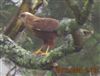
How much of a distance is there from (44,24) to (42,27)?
1 cm

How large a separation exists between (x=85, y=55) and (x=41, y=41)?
15 centimetres

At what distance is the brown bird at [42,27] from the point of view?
0.74m

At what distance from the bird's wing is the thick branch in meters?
0.07

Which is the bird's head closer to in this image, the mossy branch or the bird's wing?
the bird's wing

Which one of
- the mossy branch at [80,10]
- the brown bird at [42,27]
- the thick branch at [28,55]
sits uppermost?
the mossy branch at [80,10]

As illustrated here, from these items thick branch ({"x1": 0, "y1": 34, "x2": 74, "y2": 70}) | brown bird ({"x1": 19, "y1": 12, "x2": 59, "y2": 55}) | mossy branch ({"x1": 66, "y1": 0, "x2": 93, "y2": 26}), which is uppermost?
mossy branch ({"x1": 66, "y1": 0, "x2": 93, "y2": 26})

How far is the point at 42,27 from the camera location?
2.48 ft

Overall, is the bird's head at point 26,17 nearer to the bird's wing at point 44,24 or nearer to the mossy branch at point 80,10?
the bird's wing at point 44,24

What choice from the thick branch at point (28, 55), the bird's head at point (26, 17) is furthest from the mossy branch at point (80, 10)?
the bird's head at point (26, 17)

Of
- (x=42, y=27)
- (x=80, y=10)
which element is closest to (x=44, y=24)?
(x=42, y=27)

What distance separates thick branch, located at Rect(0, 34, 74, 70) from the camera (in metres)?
0.69

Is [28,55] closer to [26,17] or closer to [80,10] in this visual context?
[26,17]

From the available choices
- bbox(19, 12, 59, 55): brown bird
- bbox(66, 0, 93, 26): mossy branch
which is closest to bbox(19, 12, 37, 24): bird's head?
bbox(19, 12, 59, 55): brown bird

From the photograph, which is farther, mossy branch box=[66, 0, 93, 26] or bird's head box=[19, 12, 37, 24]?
bird's head box=[19, 12, 37, 24]
